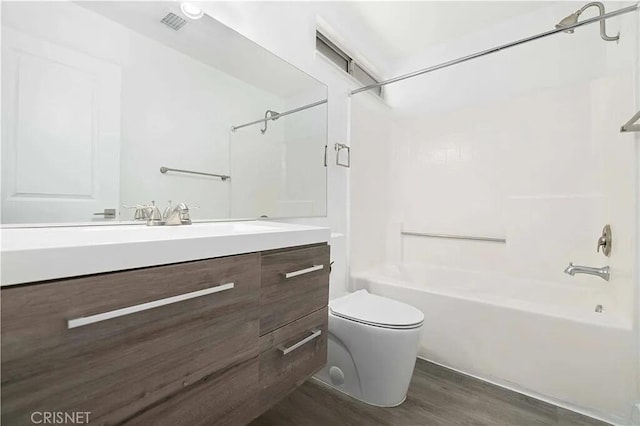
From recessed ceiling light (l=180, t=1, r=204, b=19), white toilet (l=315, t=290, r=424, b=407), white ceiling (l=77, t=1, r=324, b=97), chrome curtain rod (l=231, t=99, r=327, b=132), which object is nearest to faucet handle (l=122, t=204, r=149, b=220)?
chrome curtain rod (l=231, t=99, r=327, b=132)

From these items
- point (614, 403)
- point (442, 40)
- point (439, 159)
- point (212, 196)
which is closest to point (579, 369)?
point (614, 403)

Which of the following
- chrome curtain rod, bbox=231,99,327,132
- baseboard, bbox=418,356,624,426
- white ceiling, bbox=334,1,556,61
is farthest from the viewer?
white ceiling, bbox=334,1,556,61

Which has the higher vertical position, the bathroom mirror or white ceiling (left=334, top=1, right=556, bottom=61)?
white ceiling (left=334, top=1, right=556, bottom=61)

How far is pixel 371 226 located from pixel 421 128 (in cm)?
107

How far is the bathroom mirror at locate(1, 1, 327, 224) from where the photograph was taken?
32.0 inches

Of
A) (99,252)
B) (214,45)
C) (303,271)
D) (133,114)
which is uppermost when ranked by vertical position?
(214,45)

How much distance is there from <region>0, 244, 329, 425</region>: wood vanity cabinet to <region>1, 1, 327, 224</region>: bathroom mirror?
22.8 inches

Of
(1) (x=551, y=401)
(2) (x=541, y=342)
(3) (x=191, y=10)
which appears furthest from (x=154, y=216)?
(1) (x=551, y=401)

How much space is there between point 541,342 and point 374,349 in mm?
881

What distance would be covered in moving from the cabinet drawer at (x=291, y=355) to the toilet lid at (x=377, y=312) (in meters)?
0.33

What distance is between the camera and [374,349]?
1311mm

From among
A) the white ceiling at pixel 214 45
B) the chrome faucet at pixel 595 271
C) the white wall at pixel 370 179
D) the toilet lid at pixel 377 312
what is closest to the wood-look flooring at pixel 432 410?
the toilet lid at pixel 377 312

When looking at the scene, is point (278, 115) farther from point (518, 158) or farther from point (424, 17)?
point (518, 158)

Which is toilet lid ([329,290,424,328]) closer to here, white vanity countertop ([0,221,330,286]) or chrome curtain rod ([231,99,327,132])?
white vanity countertop ([0,221,330,286])
